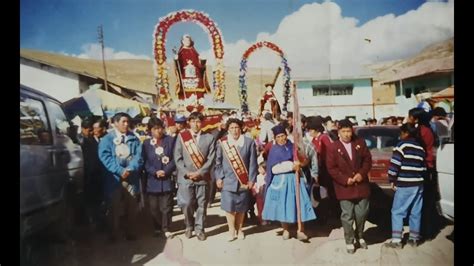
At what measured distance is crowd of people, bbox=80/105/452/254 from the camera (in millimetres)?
4680

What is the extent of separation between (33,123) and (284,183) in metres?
2.62

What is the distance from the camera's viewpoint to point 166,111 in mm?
4805

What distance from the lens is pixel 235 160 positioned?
474 cm

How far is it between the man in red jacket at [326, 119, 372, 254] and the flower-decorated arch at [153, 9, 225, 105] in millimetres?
1354

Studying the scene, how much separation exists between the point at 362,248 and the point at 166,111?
→ 2.54 meters

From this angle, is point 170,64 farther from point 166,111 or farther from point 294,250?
point 294,250

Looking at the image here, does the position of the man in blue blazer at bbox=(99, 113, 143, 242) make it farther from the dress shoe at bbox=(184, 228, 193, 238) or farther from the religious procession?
the dress shoe at bbox=(184, 228, 193, 238)

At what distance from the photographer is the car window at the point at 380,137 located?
4.78m

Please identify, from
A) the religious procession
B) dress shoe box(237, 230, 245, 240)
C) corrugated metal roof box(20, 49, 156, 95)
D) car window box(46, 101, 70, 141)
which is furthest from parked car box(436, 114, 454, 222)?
car window box(46, 101, 70, 141)

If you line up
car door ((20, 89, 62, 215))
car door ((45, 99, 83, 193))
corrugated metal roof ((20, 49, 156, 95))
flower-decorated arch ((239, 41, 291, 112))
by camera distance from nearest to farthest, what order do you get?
car door ((20, 89, 62, 215)) < car door ((45, 99, 83, 193)) < corrugated metal roof ((20, 49, 156, 95)) < flower-decorated arch ((239, 41, 291, 112))

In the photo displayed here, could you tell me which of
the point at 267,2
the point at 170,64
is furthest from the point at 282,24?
the point at 170,64

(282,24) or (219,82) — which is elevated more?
(282,24)

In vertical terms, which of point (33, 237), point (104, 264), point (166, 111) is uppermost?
point (166, 111)
